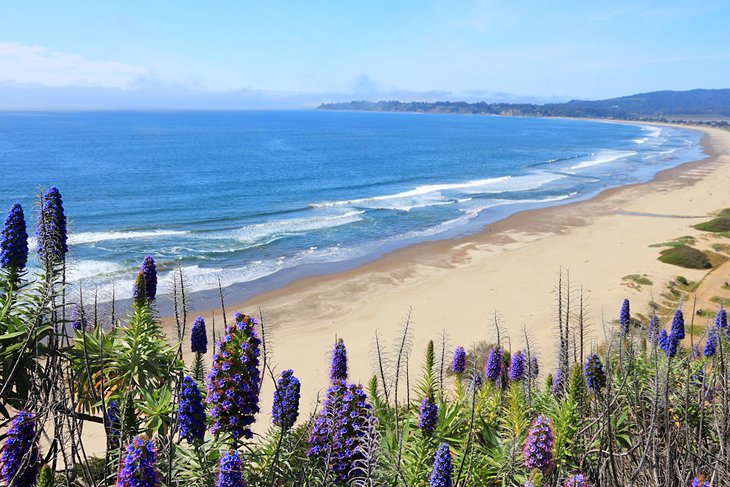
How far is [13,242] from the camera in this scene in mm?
6062

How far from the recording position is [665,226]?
45.2m

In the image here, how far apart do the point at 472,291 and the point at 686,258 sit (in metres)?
14.3

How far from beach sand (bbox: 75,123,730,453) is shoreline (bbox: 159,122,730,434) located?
0.07m

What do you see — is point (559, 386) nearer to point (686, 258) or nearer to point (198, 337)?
point (198, 337)

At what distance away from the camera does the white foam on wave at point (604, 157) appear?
87406mm

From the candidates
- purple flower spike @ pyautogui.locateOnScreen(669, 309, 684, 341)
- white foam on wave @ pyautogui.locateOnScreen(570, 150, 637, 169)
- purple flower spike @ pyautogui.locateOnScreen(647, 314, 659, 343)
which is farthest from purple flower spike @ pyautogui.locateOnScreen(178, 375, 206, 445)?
white foam on wave @ pyautogui.locateOnScreen(570, 150, 637, 169)

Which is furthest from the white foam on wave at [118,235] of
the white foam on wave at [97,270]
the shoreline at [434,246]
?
the shoreline at [434,246]

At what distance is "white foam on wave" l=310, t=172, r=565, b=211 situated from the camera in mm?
54906

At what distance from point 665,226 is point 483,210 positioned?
15.4 metres

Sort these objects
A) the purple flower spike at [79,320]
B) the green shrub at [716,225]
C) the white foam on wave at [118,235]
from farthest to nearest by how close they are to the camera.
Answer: the green shrub at [716,225], the white foam on wave at [118,235], the purple flower spike at [79,320]

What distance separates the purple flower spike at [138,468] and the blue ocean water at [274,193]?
5.10 m

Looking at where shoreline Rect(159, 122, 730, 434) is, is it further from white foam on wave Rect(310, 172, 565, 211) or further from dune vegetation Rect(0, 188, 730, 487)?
white foam on wave Rect(310, 172, 565, 211)

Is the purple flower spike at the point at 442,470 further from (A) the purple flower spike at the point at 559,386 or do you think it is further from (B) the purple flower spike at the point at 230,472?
(A) the purple flower spike at the point at 559,386

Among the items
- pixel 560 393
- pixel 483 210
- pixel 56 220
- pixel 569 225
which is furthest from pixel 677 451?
pixel 483 210
